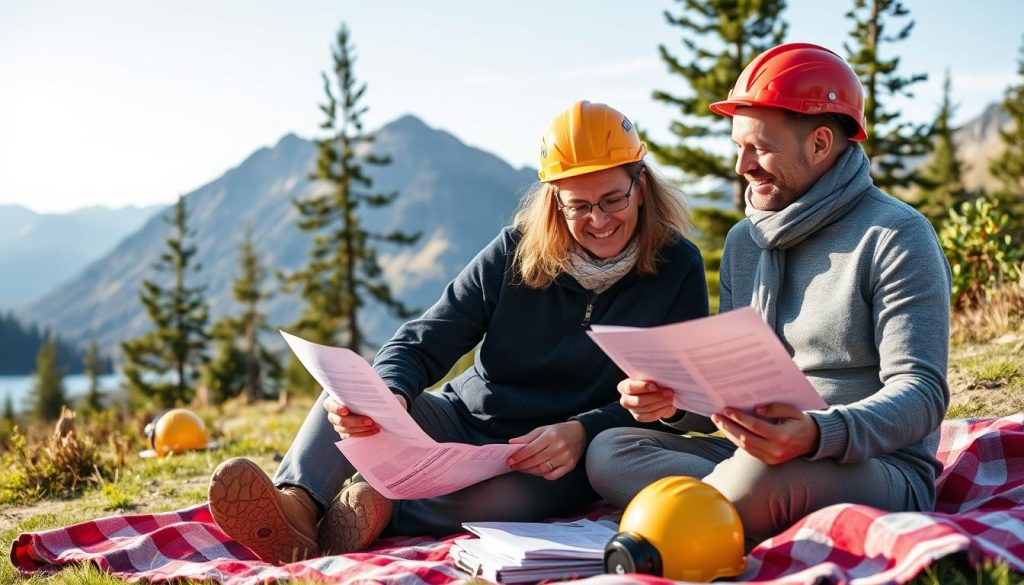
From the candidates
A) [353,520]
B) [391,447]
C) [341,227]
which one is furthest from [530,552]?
[341,227]

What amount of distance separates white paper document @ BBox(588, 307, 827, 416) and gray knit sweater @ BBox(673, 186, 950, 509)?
0.25 metres

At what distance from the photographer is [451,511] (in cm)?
341

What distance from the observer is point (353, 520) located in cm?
322

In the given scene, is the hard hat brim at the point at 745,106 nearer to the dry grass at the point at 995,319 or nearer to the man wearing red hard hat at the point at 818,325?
the man wearing red hard hat at the point at 818,325

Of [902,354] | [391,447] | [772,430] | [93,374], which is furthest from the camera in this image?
[93,374]

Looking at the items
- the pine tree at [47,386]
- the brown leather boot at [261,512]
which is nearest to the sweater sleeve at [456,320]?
the brown leather boot at [261,512]

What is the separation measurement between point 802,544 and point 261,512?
1.63 meters

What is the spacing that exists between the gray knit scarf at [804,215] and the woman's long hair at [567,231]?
21.0 inches

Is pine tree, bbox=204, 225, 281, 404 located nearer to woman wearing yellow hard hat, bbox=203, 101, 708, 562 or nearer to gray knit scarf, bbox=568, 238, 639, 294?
woman wearing yellow hard hat, bbox=203, 101, 708, 562

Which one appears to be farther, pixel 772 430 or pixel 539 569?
pixel 539 569

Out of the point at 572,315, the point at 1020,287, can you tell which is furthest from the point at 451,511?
the point at 1020,287

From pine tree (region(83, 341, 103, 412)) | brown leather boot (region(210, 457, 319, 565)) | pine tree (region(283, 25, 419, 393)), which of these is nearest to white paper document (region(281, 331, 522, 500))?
brown leather boot (region(210, 457, 319, 565))

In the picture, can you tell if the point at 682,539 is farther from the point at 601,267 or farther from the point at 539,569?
the point at 601,267

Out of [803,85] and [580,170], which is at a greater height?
[803,85]
